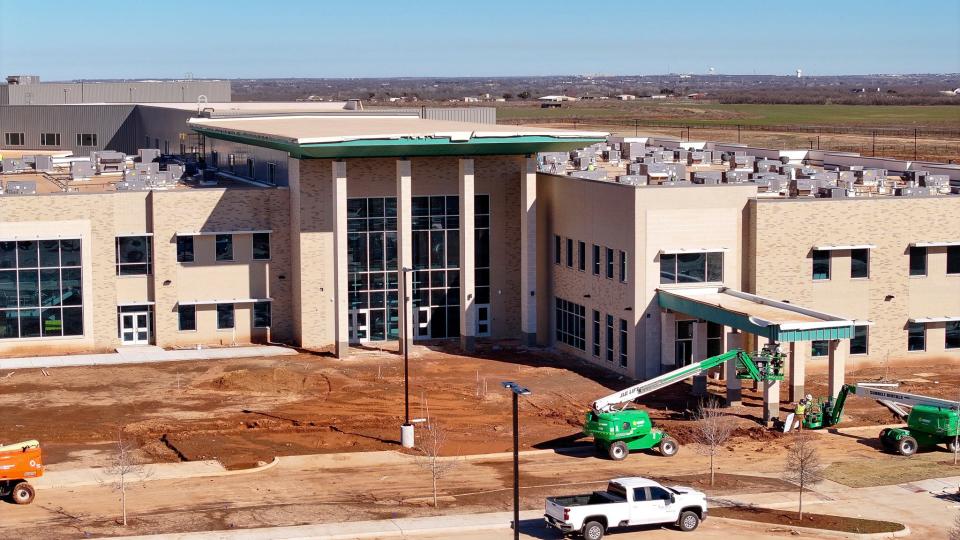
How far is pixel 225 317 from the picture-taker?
66938 millimetres

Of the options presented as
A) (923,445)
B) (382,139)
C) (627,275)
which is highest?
(382,139)

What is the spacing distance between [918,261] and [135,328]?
110 ft

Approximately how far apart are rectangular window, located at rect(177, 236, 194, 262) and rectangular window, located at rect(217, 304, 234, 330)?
2.64 meters

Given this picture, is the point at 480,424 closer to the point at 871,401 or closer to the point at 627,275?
the point at 627,275

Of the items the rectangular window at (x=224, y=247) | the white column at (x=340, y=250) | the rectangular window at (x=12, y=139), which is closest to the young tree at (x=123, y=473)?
the white column at (x=340, y=250)

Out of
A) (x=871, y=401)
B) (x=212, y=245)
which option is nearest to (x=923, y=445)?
(x=871, y=401)

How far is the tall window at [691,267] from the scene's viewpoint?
193 ft

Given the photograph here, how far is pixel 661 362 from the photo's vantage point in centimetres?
5816

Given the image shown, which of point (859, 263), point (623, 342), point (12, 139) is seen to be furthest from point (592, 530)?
point (12, 139)

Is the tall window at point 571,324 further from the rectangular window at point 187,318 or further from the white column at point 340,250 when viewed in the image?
the rectangular window at point 187,318

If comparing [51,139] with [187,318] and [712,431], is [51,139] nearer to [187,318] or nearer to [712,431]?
[187,318]

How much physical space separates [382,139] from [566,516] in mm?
29265

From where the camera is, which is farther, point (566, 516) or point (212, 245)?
point (212, 245)

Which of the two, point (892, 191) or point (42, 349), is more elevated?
point (892, 191)
